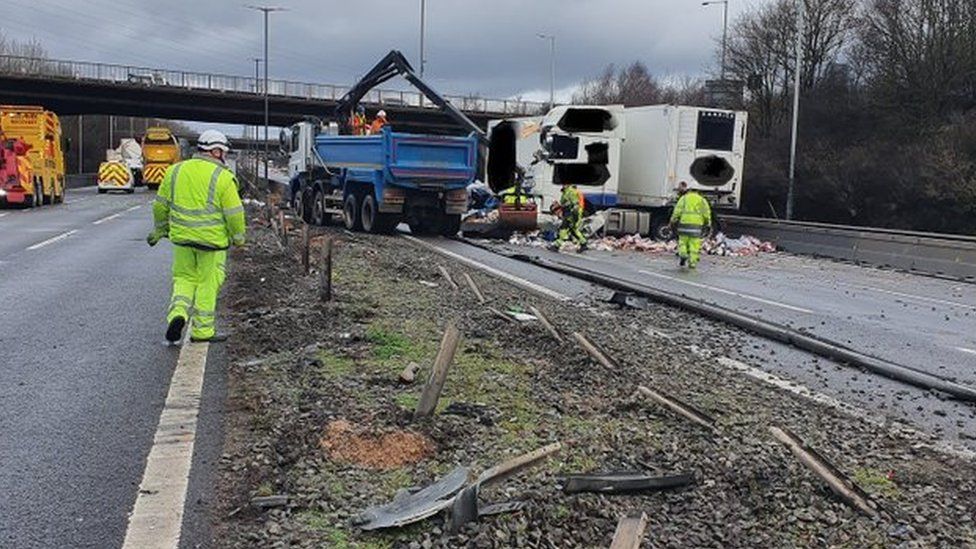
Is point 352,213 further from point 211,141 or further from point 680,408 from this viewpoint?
point 680,408

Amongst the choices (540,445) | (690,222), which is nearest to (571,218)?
(690,222)

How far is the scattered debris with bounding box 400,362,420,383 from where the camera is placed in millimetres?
A: 5703

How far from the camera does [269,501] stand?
3682 millimetres

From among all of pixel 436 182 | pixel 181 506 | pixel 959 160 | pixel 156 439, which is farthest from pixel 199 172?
pixel 959 160

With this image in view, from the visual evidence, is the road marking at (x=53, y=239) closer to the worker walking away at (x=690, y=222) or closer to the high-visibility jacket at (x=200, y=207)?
the high-visibility jacket at (x=200, y=207)

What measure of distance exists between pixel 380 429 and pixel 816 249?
1884 centimetres

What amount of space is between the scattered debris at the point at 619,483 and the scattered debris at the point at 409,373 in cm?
196

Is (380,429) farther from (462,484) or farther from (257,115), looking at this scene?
(257,115)

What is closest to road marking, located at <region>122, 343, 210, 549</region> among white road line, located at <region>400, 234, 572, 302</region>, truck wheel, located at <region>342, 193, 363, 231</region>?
white road line, located at <region>400, 234, 572, 302</region>

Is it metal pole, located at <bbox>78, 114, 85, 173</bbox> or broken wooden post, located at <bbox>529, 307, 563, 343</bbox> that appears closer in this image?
broken wooden post, located at <bbox>529, 307, 563, 343</bbox>

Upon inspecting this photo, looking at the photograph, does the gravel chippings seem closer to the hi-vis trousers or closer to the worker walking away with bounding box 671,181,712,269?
the hi-vis trousers

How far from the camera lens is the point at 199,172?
742 centimetres

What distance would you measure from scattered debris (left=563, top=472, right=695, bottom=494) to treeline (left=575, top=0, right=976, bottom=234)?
1154 inches

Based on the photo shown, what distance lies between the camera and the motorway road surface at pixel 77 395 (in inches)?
147
